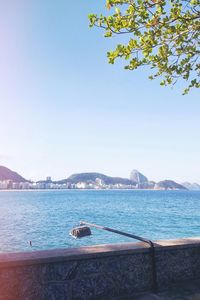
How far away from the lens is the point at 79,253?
17.4 ft

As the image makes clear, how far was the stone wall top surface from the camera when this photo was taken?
487 cm

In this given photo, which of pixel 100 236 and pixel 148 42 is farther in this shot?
pixel 100 236

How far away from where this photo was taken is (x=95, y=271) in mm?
5363

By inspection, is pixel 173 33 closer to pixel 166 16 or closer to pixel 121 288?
pixel 166 16

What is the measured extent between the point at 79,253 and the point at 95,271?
0.43 metres

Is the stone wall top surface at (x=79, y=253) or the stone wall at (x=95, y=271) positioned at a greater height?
the stone wall top surface at (x=79, y=253)

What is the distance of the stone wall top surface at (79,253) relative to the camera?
4.87 m

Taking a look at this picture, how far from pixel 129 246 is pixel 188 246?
4.19ft

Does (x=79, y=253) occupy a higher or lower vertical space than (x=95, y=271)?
higher

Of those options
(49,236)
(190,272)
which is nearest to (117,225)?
(49,236)

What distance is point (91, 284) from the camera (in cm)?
530

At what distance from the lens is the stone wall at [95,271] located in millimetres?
4848

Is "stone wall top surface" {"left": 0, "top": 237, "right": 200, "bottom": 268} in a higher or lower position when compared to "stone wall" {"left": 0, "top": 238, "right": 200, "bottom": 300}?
higher

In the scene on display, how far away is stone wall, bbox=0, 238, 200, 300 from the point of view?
4.85 metres
